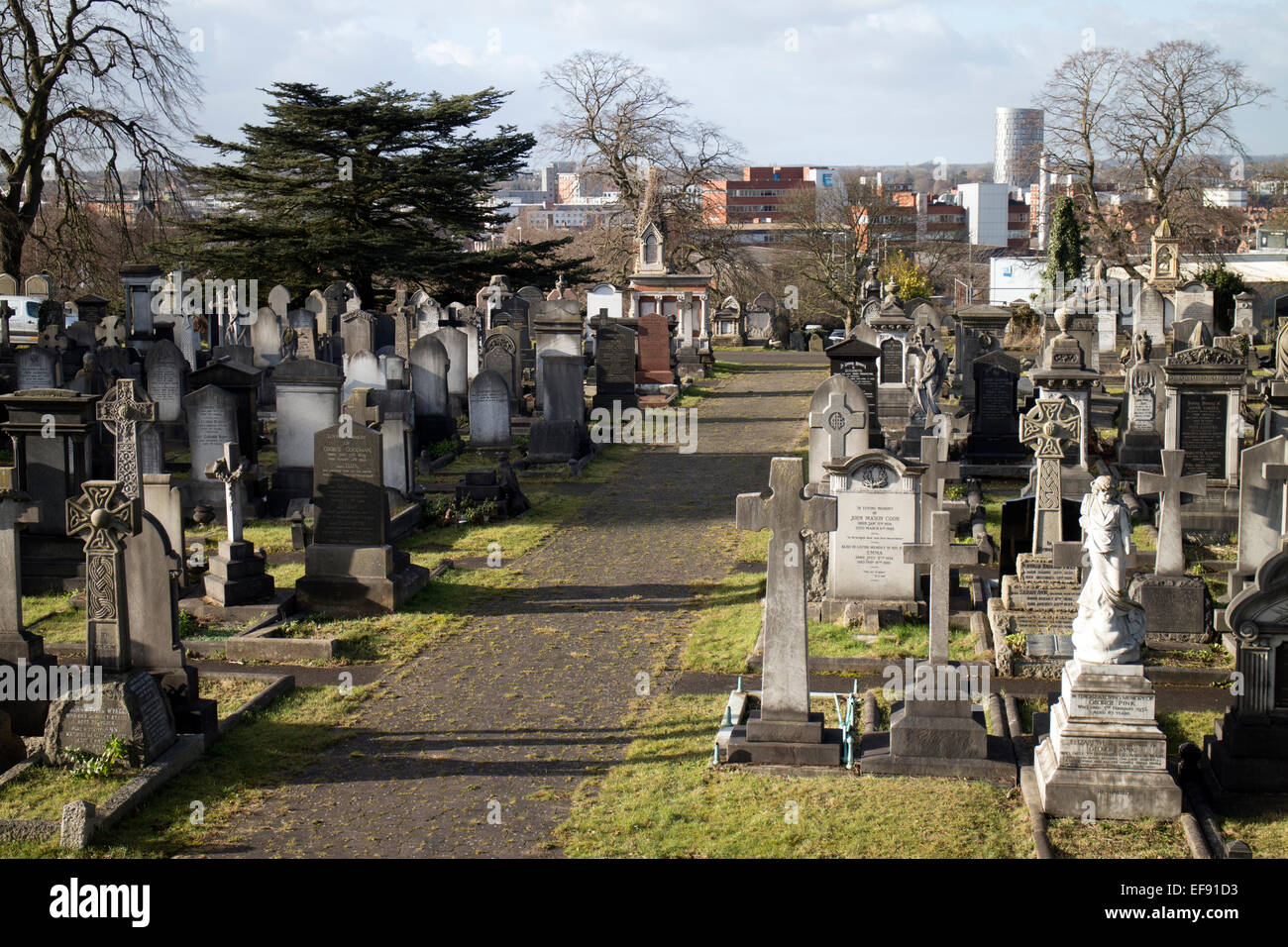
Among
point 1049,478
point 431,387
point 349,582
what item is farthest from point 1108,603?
point 431,387

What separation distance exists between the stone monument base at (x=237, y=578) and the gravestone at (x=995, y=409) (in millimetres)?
11859

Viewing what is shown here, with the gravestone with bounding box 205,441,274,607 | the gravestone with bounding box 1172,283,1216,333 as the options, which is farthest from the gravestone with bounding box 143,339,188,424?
the gravestone with bounding box 1172,283,1216,333

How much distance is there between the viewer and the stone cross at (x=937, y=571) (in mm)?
8211

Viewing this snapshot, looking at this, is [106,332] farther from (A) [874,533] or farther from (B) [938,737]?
(B) [938,737]

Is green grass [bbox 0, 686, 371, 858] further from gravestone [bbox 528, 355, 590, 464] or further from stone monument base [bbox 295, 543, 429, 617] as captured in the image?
gravestone [bbox 528, 355, 590, 464]

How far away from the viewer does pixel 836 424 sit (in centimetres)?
1420

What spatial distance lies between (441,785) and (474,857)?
1.13 m

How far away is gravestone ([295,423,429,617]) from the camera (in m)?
12.1

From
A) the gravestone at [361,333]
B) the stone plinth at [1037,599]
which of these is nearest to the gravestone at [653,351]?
the gravestone at [361,333]

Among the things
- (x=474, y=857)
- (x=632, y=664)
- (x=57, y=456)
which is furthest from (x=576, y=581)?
(x=474, y=857)

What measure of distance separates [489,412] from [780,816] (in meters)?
13.7

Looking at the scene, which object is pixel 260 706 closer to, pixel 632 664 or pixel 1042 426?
pixel 632 664

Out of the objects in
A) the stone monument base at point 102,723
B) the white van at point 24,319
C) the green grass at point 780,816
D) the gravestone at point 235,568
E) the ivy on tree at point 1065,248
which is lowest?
the green grass at point 780,816

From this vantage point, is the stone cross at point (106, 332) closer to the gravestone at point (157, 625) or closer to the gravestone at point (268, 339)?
the gravestone at point (268, 339)
